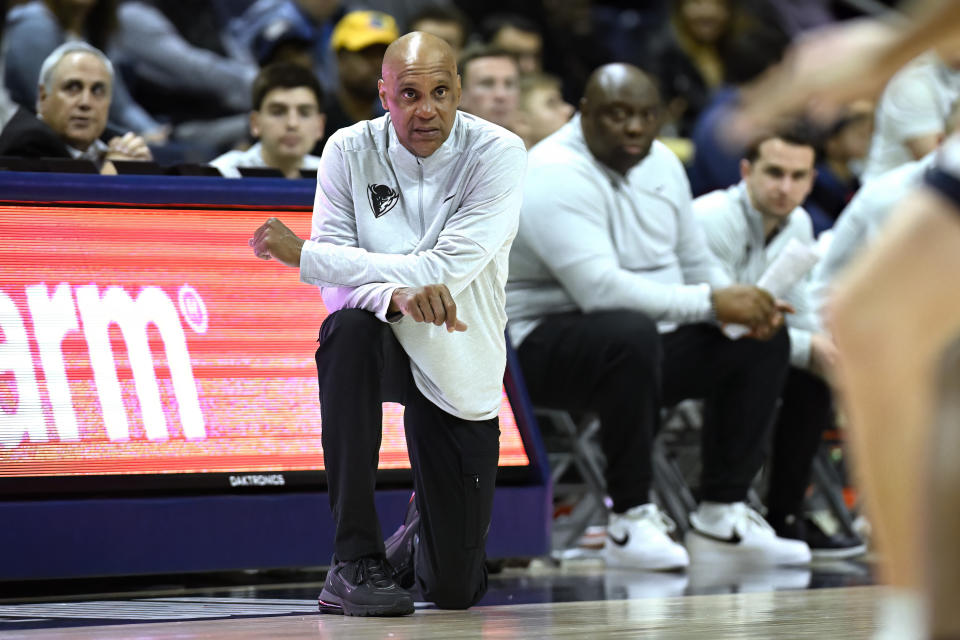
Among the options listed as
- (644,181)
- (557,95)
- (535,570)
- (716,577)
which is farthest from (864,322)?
(557,95)

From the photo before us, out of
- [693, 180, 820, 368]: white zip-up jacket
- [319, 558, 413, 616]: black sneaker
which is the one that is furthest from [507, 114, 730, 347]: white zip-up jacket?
[319, 558, 413, 616]: black sneaker

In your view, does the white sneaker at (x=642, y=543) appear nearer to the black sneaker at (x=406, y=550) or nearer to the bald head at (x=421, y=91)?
the black sneaker at (x=406, y=550)

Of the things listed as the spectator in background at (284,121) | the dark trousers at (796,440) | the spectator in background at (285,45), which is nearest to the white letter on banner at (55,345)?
the spectator in background at (284,121)

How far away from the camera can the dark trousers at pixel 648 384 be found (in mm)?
5195

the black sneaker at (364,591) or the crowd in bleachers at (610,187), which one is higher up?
the crowd in bleachers at (610,187)

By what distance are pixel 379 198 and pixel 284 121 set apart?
7.14ft

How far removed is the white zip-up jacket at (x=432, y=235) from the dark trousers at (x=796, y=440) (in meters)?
2.53

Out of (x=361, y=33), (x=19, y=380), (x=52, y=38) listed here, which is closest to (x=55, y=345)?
(x=19, y=380)

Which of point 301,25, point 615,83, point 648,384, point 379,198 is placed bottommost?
point 648,384

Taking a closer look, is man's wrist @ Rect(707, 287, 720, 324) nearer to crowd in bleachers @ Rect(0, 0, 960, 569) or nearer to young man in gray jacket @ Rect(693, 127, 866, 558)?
crowd in bleachers @ Rect(0, 0, 960, 569)

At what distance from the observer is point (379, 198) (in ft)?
12.6

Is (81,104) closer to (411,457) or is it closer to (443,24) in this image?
(411,457)

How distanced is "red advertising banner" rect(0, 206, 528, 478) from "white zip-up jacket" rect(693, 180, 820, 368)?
2.12 m

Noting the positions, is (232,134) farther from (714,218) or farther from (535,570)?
(535,570)
